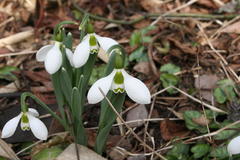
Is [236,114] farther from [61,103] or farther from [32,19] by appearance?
[32,19]

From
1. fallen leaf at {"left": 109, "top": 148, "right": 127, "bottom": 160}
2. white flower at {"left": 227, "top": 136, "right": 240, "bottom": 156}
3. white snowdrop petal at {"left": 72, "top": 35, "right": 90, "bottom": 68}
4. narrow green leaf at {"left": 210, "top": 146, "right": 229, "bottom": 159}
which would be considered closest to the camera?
white flower at {"left": 227, "top": 136, "right": 240, "bottom": 156}

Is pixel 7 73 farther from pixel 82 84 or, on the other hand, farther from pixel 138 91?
pixel 138 91

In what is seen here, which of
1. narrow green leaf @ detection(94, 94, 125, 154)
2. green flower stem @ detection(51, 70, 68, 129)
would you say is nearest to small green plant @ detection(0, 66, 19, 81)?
green flower stem @ detection(51, 70, 68, 129)

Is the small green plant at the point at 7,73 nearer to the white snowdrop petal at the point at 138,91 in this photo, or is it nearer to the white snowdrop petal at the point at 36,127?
the white snowdrop petal at the point at 36,127

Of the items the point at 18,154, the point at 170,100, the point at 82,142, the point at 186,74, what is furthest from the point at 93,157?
the point at 186,74

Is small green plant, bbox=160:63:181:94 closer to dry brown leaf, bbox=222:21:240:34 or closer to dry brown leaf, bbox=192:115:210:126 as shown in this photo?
dry brown leaf, bbox=192:115:210:126

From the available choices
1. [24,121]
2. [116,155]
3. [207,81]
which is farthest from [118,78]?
[207,81]
